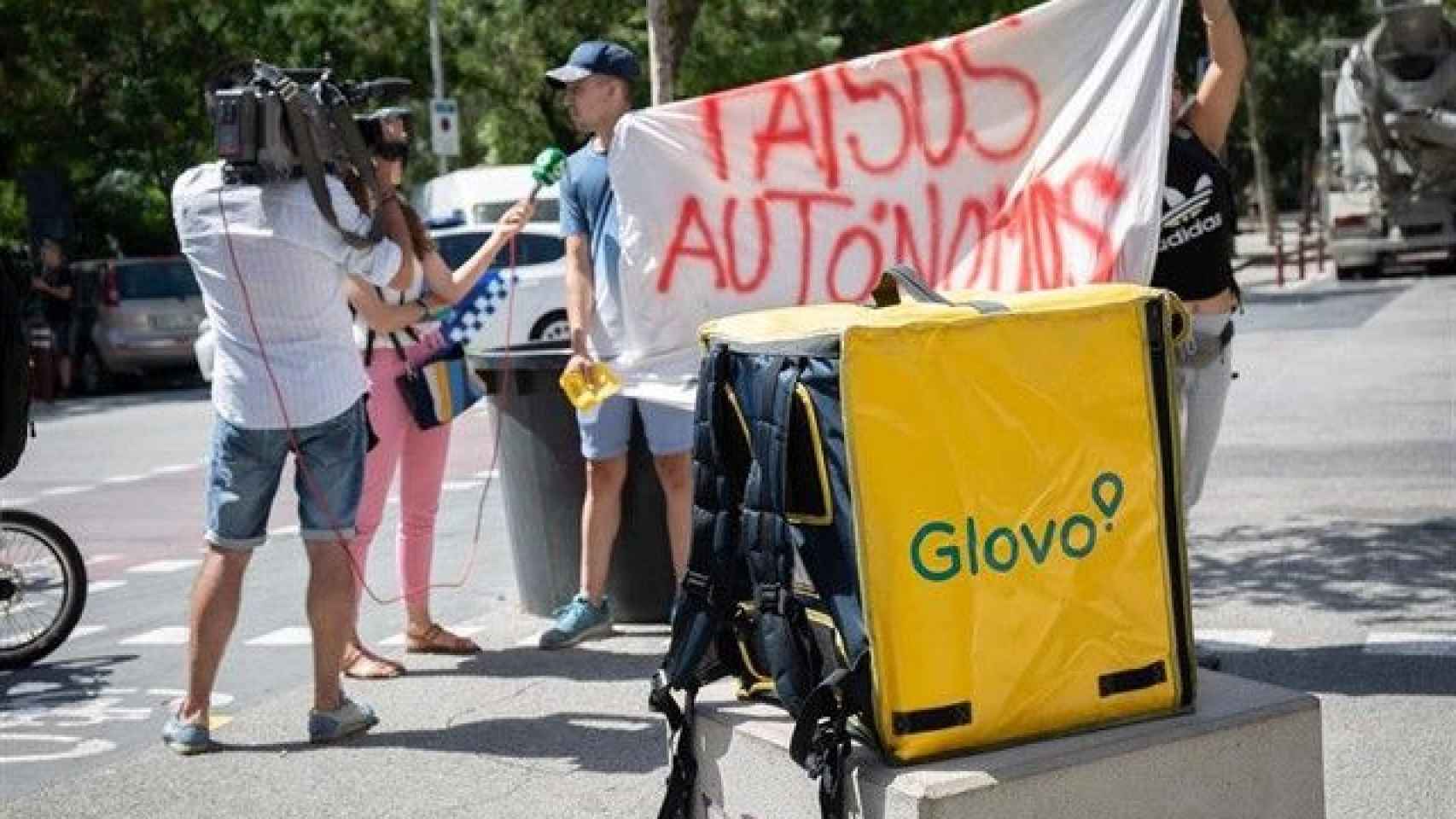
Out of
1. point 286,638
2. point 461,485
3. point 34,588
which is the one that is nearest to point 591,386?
point 286,638

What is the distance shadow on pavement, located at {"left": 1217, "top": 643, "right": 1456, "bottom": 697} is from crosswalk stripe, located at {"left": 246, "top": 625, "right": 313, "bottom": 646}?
142 inches

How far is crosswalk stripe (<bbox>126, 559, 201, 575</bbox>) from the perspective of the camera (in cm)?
1077

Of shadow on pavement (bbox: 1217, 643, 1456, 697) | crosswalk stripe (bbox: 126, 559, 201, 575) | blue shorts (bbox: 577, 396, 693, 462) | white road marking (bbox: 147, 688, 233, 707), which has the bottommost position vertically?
crosswalk stripe (bbox: 126, 559, 201, 575)

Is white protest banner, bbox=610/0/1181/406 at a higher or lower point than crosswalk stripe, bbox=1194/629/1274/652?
higher

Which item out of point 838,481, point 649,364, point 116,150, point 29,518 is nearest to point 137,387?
point 116,150

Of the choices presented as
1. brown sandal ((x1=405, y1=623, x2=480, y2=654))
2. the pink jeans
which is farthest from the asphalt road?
the pink jeans

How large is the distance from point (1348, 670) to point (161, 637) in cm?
477

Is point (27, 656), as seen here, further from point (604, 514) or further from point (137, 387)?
point (137, 387)

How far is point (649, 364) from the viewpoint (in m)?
Answer: 6.69

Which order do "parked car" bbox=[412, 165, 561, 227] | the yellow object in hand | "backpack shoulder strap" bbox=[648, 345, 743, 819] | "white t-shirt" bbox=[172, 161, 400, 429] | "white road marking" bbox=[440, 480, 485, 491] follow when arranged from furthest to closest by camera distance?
1. "parked car" bbox=[412, 165, 561, 227]
2. "white road marking" bbox=[440, 480, 485, 491]
3. the yellow object in hand
4. "white t-shirt" bbox=[172, 161, 400, 429]
5. "backpack shoulder strap" bbox=[648, 345, 743, 819]

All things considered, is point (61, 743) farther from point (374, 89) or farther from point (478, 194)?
point (478, 194)

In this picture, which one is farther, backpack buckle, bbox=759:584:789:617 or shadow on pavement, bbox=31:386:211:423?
shadow on pavement, bbox=31:386:211:423

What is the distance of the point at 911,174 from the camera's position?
20.2 ft

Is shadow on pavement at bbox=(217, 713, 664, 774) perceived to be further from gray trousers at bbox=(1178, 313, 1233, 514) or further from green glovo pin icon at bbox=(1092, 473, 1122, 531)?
green glovo pin icon at bbox=(1092, 473, 1122, 531)
